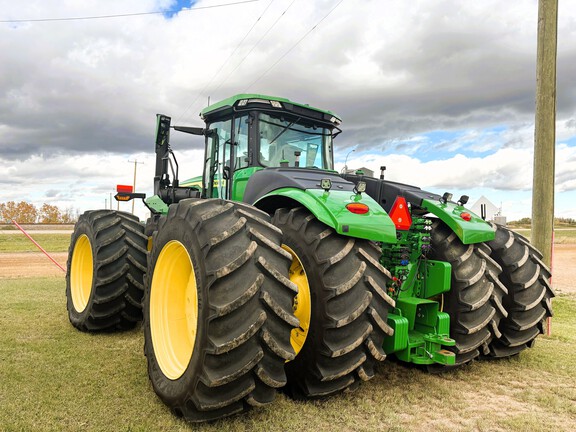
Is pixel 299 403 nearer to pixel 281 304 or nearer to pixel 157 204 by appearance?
pixel 281 304

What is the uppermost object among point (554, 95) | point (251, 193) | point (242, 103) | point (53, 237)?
point (554, 95)

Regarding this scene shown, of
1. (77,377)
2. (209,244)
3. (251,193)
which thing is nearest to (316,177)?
(251,193)

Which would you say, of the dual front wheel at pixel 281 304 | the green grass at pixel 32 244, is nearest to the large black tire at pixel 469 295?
the dual front wheel at pixel 281 304

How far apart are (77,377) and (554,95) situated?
6936mm

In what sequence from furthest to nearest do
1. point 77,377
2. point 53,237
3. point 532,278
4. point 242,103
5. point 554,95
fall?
point 53,237
point 554,95
point 242,103
point 532,278
point 77,377

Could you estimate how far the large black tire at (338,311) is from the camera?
10.2 ft

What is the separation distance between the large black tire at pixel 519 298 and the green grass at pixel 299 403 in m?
0.24

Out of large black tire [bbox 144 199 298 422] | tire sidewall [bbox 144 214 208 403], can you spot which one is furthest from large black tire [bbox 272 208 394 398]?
tire sidewall [bbox 144 214 208 403]

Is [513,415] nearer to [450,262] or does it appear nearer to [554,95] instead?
[450,262]

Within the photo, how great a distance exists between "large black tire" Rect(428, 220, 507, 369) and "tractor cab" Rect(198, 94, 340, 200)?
1.87 meters

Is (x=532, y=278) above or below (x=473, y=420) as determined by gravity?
above

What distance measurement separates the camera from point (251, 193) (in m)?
4.25

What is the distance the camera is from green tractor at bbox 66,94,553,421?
2.76 meters

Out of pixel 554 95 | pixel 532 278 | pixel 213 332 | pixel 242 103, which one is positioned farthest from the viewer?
pixel 554 95
